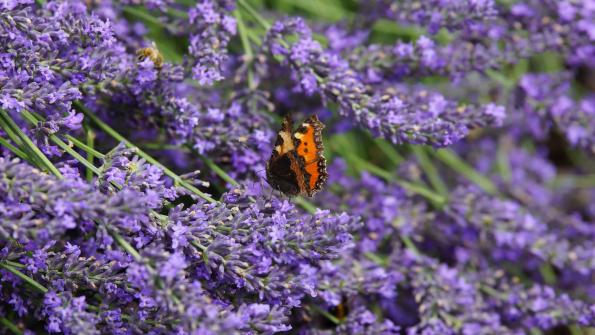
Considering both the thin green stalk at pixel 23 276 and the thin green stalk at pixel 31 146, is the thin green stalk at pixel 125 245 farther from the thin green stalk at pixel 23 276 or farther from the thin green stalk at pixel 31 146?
the thin green stalk at pixel 23 276

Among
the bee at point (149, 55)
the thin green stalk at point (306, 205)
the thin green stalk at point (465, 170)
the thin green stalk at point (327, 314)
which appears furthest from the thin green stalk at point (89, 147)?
the thin green stalk at point (465, 170)

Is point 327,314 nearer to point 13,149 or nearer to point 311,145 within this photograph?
point 311,145

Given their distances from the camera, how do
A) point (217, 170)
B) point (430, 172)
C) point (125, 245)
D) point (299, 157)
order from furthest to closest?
point (430, 172) → point (217, 170) → point (299, 157) → point (125, 245)

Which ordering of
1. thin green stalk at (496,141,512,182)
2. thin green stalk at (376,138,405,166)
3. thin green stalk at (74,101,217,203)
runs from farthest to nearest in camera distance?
thin green stalk at (496,141,512,182) → thin green stalk at (376,138,405,166) → thin green stalk at (74,101,217,203)

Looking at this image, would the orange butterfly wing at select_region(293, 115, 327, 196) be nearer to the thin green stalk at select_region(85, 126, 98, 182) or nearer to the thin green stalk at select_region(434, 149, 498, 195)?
the thin green stalk at select_region(85, 126, 98, 182)

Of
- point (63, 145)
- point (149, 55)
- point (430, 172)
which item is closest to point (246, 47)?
point (149, 55)

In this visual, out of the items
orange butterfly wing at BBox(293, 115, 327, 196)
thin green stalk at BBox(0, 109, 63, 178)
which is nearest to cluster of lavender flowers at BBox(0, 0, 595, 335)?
thin green stalk at BBox(0, 109, 63, 178)

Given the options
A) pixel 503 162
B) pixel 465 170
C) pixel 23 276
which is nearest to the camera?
pixel 23 276
